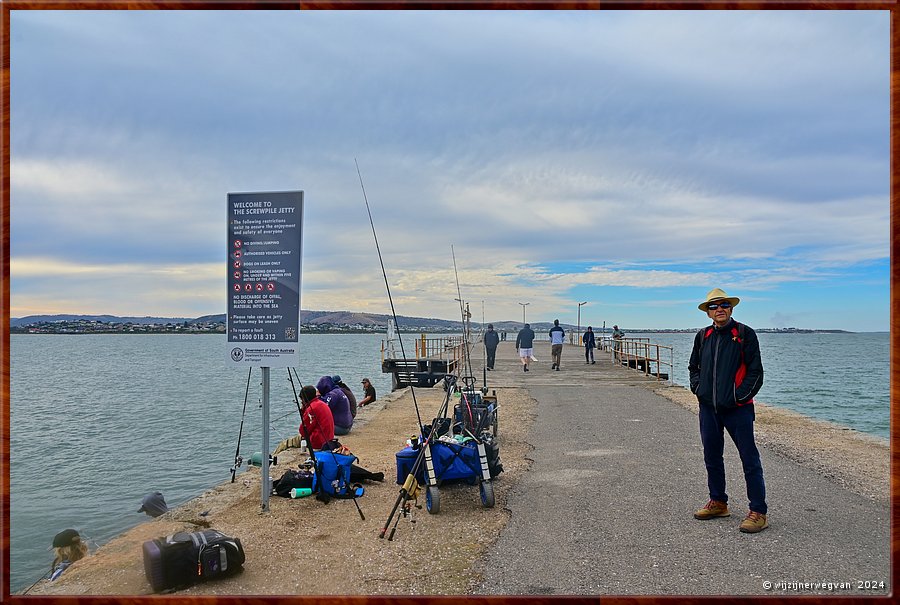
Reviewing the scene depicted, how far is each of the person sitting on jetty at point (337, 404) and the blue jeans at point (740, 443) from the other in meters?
6.44

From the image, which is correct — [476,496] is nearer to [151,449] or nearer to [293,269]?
A: [293,269]

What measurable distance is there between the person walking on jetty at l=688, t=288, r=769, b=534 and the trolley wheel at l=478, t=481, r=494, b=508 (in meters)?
1.92

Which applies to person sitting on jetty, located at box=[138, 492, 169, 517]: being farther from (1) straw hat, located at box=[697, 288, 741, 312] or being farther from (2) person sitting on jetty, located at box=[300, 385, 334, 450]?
(1) straw hat, located at box=[697, 288, 741, 312]

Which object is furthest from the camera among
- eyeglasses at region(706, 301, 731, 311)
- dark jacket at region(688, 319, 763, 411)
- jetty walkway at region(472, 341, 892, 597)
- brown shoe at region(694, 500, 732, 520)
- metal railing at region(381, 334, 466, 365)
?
metal railing at region(381, 334, 466, 365)

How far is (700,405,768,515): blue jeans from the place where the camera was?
523 cm

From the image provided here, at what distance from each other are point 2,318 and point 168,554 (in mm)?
2068

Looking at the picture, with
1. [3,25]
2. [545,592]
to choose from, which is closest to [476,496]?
[545,592]

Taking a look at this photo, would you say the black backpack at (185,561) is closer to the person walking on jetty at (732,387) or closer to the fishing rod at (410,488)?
the fishing rod at (410,488)

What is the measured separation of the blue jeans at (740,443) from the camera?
5.23 metres

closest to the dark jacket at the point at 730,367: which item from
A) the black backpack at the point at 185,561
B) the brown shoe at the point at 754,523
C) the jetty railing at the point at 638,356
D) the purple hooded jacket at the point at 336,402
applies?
the brown shoe at the point at 754,523

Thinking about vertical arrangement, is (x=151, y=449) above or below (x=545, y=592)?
below

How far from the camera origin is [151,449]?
19.5 m

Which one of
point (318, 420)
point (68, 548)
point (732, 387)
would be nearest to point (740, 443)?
point (732, 387)

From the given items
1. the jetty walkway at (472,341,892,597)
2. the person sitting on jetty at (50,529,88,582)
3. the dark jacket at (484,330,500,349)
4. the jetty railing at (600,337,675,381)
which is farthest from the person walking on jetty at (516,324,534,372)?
the person sitting on jetty at (50,529,88,582)
